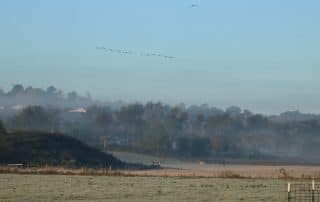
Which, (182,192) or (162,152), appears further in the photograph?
(162,152)

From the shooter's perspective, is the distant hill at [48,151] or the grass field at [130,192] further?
the distant hill at [48,151]

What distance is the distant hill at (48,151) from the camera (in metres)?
111

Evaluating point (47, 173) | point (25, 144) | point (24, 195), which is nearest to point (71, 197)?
point (24, 195)

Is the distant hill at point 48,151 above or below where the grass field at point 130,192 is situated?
above

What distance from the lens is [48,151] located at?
119 meters

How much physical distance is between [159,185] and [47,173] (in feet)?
58.6

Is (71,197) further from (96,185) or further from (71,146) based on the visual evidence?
(71,146)

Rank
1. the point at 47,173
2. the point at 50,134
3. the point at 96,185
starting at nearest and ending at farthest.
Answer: the point at 96,185
the point at 47,173
the point at 50,134

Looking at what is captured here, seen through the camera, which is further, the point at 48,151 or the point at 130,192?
the point at 48,151

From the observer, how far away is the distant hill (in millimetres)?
110625

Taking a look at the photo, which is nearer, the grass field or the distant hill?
the grass field

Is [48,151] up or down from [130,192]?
up

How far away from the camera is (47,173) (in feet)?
206

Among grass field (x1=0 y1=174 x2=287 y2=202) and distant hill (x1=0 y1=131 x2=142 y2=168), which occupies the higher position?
distant hill (x1=0 y1=131 x2=142 y2=168)
